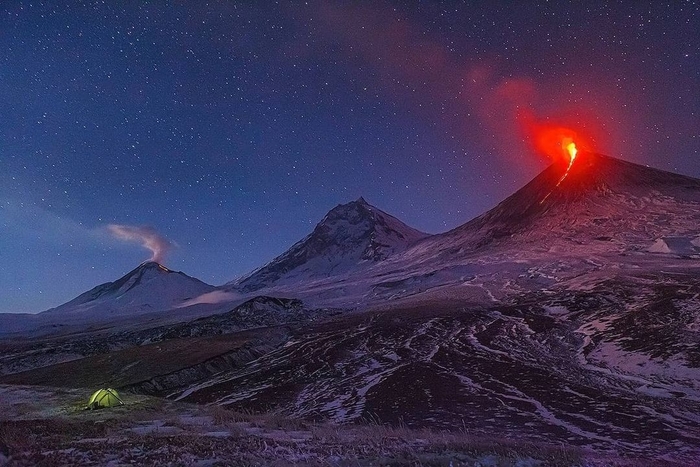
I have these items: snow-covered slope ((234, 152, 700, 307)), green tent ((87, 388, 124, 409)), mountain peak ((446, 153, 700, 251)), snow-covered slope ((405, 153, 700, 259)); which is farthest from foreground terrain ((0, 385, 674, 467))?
mountain peak ((446, 153, 700, 251))

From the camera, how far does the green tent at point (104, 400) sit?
66.5 feet

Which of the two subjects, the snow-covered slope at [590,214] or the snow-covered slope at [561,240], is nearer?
the snow-covered slope at [561,240]

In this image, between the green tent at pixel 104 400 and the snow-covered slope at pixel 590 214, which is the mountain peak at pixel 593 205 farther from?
the green tent at pixel 104 400

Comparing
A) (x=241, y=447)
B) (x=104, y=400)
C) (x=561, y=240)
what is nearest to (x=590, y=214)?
(x=561, y=240)

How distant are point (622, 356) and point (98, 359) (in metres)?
52.9

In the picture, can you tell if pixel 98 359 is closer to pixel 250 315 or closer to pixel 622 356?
pixel 250 315

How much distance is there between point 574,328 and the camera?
1788 inches

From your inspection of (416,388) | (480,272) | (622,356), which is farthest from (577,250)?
(416,388)

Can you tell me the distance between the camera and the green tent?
20.3m

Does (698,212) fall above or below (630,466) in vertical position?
above

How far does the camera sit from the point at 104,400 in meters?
20.7

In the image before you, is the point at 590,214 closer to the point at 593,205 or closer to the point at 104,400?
the point at 593,205

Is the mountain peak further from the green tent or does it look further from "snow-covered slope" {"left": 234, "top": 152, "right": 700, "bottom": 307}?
the green tent

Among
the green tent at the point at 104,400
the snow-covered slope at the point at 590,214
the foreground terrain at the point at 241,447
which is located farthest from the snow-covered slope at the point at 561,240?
the foreground terrain at the point at 241,447
